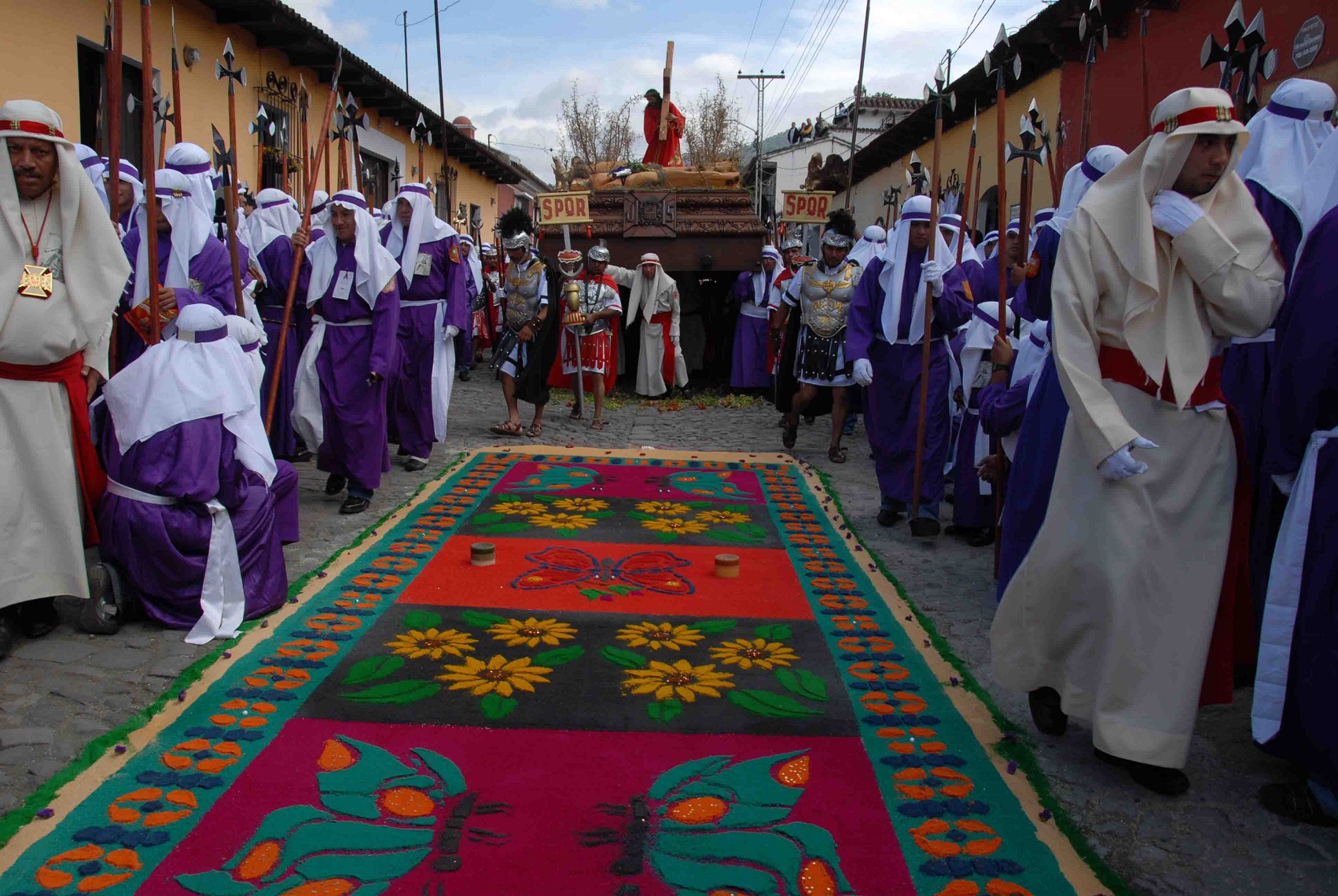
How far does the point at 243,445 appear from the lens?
4203 mm

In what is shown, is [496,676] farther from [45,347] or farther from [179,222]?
[179,222]

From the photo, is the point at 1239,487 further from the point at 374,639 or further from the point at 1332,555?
the point at 374,639

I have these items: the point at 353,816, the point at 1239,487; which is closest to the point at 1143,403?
the point at 1239,487

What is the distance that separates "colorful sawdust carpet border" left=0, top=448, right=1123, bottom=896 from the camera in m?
2.47

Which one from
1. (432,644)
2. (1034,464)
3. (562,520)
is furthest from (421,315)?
(1034,464)

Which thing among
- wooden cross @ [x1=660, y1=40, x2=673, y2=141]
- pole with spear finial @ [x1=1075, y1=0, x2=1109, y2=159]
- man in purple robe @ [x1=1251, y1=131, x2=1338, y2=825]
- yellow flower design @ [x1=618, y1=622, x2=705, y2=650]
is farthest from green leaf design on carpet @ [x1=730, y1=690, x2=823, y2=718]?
wooden cross @ [x1=660, y1=40, x2=673, y2=141]

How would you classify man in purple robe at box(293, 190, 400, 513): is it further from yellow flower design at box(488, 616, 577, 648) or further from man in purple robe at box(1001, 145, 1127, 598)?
man in purple robe at box(1001, 145, 1127, 598)

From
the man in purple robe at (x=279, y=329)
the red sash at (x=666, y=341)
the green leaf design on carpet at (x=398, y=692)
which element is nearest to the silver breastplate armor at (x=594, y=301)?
the red sash at (x=666, y=341)

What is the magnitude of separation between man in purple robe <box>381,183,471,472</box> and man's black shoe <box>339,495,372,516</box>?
51.6 inches

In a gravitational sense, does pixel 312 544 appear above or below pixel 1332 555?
below

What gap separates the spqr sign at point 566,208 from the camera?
34.9ft

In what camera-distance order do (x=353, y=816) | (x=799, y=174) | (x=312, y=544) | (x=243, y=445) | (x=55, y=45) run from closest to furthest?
1. (x=353, y=816)
2. (x=243, y=445)
3. (x=312, y=544)
4. (x=55, y=45)
5. (x=799, y=174)

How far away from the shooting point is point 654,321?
12.1m

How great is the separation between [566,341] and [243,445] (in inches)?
242
